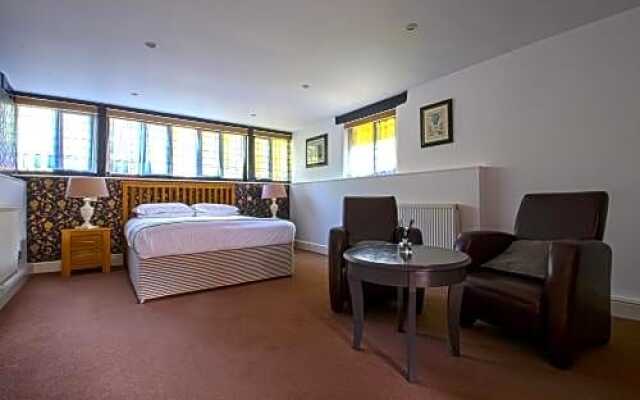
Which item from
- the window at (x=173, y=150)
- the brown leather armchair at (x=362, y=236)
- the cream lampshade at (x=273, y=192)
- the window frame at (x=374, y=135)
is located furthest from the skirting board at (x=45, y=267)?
the window frame at (x=374, y=135)

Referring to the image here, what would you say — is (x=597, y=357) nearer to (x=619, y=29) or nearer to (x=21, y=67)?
(x=619, y=29)

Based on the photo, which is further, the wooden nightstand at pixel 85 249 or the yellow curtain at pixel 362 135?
the yellow curtain at pixel 362 135

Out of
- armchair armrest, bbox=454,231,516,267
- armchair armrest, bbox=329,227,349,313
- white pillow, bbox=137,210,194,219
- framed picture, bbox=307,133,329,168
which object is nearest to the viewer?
armchair armrest, bbox=454,231,516,267

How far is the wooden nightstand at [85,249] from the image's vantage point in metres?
3.95

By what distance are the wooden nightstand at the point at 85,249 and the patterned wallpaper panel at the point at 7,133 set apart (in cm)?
95

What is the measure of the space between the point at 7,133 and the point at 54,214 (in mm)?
1081

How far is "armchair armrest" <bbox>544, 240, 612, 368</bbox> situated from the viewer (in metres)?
1.76

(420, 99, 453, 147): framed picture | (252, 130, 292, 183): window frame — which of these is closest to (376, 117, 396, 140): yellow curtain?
(420, 99, 453, 147): framed picture

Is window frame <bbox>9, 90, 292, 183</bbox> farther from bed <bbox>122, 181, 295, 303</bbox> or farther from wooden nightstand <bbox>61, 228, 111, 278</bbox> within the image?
Answer: bed <bbox>122, 181, 295, 303</bbox>

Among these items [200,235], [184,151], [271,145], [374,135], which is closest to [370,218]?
[200,235]

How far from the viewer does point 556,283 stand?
179 cm

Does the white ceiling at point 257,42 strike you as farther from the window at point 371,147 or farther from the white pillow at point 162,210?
the white pillow at point 162,210

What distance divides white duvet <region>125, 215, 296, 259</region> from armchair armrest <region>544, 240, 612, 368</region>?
8.55 ft

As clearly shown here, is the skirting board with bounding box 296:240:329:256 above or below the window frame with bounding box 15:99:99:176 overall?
below
